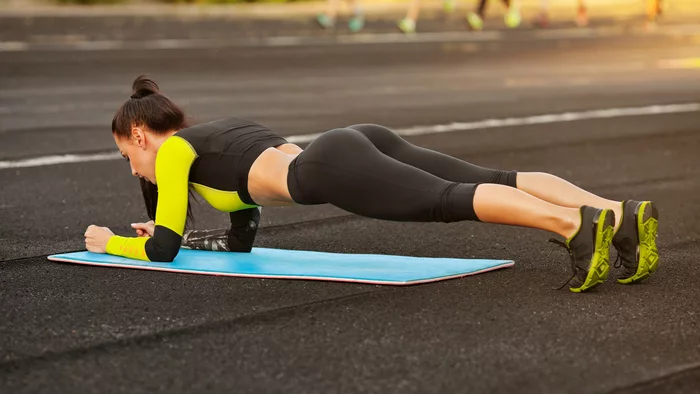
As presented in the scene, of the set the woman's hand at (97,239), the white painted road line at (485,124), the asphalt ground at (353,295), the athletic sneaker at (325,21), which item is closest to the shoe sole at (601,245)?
the asphalt ground at (353,295)

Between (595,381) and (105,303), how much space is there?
209 cm

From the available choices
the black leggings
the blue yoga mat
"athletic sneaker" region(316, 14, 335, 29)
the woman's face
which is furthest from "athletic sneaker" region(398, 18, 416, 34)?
the black leggings

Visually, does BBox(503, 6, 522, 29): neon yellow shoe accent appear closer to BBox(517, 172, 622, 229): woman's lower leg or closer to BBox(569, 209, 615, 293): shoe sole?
BBox(517, 172, 622, 229): woman's lower leg

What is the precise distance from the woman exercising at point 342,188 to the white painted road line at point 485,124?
3.15 m

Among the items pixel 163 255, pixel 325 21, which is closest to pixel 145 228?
pixel 163 255

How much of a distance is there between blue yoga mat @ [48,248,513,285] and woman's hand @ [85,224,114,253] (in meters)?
0.04

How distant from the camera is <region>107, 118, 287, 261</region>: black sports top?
5.08m

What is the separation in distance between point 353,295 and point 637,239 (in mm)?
1241

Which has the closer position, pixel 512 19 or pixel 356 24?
pixel 356 24

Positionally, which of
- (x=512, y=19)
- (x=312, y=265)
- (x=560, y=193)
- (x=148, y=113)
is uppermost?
(x=148, y=113)

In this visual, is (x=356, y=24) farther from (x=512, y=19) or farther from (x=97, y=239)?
(x=97, y=239)

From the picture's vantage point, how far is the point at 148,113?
17.1 ft

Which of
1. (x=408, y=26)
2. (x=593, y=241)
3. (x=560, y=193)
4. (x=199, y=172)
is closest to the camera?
(x=593, y=241)

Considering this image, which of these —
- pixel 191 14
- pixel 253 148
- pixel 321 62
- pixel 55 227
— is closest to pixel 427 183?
pixel 253 148
